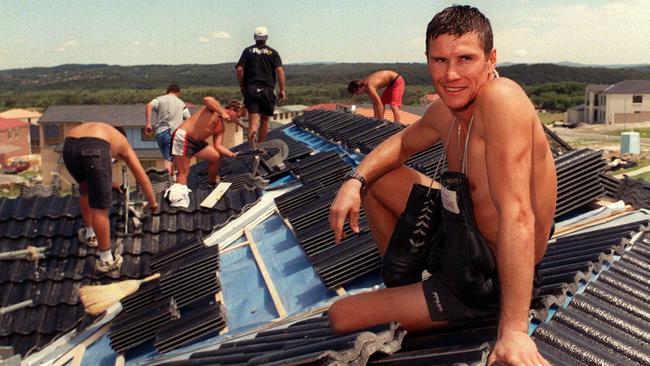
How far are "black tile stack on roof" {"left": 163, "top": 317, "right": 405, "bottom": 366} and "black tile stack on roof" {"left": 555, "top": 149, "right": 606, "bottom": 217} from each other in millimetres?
3268

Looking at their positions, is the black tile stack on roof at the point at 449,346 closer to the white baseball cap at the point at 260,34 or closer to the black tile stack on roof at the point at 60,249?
the black tile stack on roof at the point at 60,249

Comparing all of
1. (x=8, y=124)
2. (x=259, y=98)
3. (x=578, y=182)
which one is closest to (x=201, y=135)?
(x=259, y=98)

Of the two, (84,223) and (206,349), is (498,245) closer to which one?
(206,349)

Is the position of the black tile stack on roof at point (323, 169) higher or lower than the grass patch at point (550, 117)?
higher

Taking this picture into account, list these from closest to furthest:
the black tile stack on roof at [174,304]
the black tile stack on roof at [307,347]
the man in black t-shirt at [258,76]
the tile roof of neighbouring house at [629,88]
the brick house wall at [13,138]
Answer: the black tile stack on roof at [307,347], the black tile stack on roof at [174,304], the man in black t-shirt at [258,76], the brick house wall at [13,138], the tile roof of neighbouring house at [629,88]

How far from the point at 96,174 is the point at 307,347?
501 centimetres

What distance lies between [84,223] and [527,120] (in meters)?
6.44

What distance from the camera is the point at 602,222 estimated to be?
638 centimetres

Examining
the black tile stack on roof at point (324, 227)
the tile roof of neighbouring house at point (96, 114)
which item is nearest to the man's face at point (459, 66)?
the black tile stack on roof at point (324, 227)

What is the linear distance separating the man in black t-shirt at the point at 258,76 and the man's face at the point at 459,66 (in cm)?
908

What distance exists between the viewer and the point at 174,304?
6.52m

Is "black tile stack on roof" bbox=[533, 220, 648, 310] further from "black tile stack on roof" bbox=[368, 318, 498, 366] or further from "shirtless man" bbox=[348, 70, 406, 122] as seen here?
"shirtless man" bbox=[348, 70, 406, 122]

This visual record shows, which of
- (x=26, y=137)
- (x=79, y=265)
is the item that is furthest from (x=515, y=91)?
(x=26, y=137)

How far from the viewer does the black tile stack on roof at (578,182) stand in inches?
267
